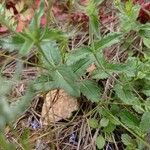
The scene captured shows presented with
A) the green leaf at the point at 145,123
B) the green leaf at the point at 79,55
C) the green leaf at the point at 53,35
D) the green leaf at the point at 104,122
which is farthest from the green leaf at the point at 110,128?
the green leaf at the point at 53,35

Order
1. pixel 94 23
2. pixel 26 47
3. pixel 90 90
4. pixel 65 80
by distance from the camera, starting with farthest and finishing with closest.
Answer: pixel 90 90
pixel 94 23
pixel 65 80
pixel 26 47

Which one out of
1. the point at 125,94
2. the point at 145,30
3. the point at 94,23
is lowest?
the point at 125,94

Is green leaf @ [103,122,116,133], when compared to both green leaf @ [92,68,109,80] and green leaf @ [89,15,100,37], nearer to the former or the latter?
green leaf @ [92,68,109,80]

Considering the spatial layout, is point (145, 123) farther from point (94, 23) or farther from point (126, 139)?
point (94, 23)

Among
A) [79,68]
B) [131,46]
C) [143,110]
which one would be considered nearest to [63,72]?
[79,68]

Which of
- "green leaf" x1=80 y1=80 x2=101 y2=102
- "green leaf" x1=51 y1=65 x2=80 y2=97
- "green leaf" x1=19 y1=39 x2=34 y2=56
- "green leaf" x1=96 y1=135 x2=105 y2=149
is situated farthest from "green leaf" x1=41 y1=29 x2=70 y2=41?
"green leaf" x1=96 y1=135 x2=105 y2=149

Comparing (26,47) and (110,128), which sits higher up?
(26,47)

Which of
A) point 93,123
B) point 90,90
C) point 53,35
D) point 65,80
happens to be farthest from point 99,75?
point 53,35
